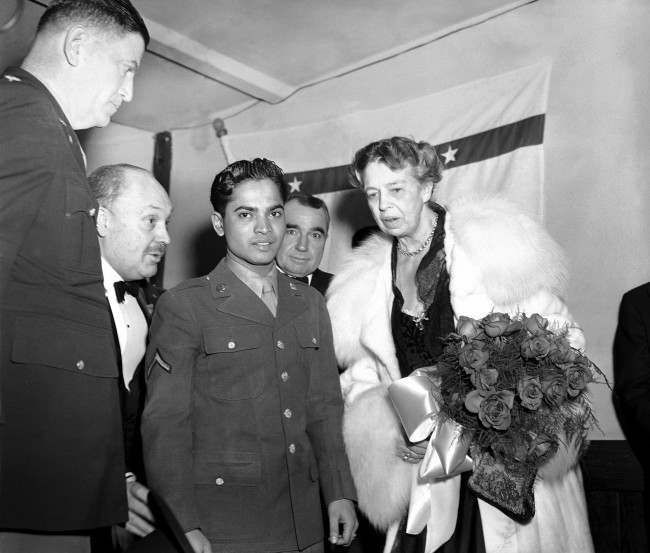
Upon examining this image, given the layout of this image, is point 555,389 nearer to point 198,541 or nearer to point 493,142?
point 198,541

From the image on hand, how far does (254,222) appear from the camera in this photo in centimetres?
271

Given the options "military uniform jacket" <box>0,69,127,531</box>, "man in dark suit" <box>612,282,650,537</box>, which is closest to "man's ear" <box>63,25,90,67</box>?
"military uniform jacket" <box>0,69,127,531</box>

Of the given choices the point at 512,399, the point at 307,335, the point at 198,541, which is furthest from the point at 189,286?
the point at 512,399

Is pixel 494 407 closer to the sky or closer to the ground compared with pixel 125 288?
closer to the ground

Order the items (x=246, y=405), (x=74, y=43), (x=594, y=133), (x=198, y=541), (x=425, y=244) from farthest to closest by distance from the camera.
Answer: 1. (x=594, y=133)
2. (x=425, y=244)
3. (x=246, y=405)
4. (x=198, y=541)
5. (x=74, y=43)

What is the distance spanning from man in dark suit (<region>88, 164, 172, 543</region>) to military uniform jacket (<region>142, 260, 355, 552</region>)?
31 centimetres

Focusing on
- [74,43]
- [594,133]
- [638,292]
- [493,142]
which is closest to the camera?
[74,43]

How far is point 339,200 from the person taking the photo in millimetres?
5207

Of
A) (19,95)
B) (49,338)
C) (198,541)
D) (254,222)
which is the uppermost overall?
(19,95)

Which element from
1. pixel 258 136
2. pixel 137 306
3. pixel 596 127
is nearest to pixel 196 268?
Answer: pixel 258 136

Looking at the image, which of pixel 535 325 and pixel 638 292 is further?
pixel 638 292

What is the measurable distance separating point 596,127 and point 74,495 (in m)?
3.52

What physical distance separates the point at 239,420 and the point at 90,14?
1.39m

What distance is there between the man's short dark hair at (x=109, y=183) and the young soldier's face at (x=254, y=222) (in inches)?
18.5
